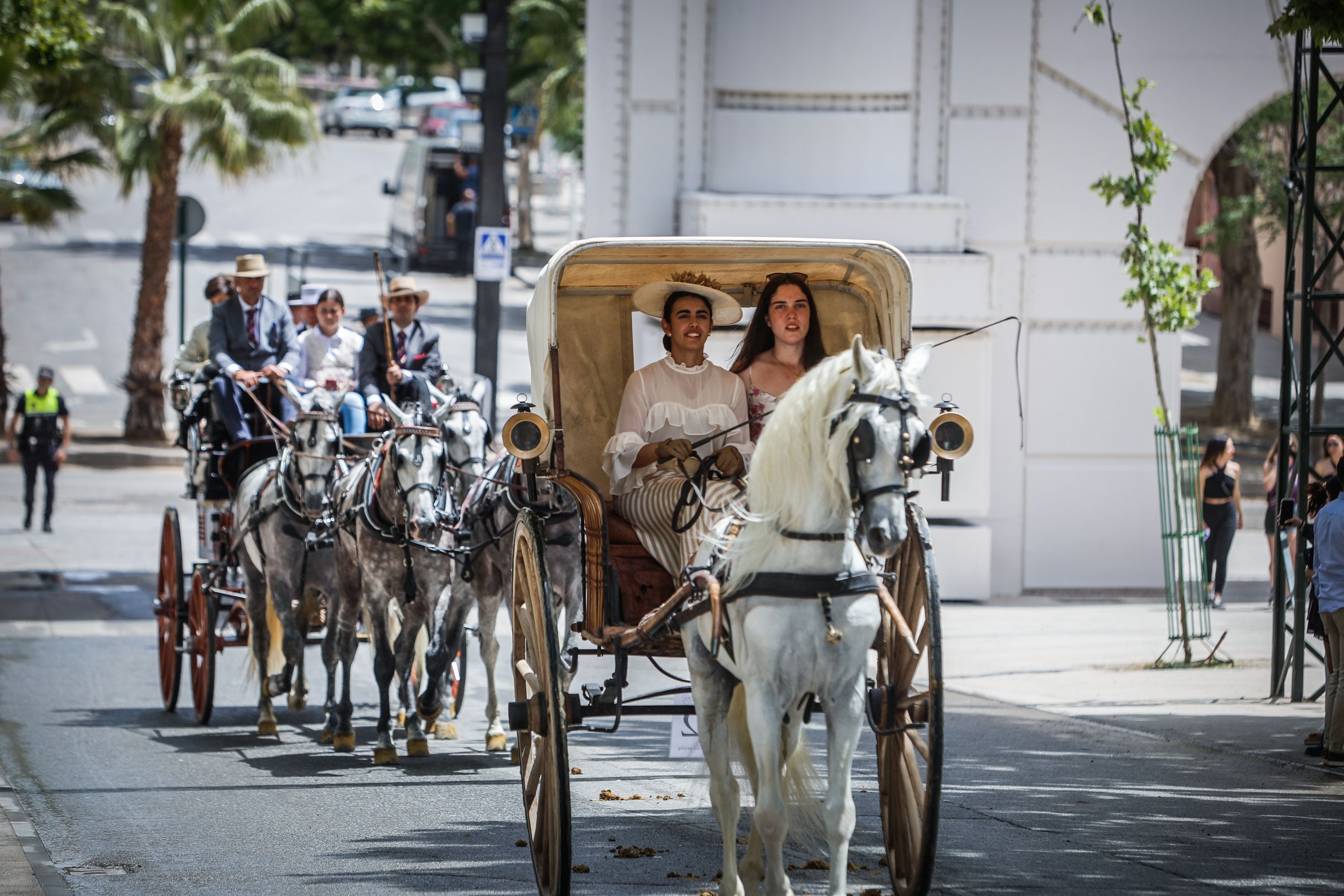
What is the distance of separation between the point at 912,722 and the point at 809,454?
1224 millimetres

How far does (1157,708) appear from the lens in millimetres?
11375

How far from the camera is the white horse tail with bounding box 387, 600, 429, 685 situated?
411 inches

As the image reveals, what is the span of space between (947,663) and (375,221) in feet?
128

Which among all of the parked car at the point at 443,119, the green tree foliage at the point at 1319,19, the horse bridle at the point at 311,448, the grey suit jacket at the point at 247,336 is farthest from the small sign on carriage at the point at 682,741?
the parked car at the point at 443,119

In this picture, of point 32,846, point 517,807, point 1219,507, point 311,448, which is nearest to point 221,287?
point 311,448

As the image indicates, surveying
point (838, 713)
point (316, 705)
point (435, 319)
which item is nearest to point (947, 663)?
point (316, 705)

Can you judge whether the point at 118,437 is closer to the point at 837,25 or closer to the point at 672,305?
the point at 837,25

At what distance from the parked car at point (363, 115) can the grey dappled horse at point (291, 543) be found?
5255 cm

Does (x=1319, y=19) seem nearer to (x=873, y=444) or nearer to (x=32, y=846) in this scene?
(x=873, y=444)

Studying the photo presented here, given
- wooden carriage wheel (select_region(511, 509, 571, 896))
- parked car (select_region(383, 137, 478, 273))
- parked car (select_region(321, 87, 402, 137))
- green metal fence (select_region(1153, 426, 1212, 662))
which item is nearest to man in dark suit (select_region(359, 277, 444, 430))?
wooden carriage wheel (select_region(511, 509, 571, 896))

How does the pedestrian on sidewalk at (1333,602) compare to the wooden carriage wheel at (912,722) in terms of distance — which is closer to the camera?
the wooden carriage wheel at (912,722)

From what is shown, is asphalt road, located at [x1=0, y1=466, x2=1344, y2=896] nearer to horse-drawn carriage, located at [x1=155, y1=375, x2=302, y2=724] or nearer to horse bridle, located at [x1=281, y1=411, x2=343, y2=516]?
horse-drawn carriage, located at [x1=155, y1=375, x2=302, y2=724]

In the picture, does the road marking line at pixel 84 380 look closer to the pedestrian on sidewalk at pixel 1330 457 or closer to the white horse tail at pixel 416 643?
the white horse tail at pixel 416 643

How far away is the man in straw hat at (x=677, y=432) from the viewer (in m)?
7.01
